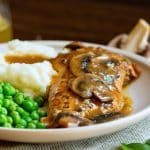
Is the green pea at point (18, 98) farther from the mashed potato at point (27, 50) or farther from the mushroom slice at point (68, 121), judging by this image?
the mashed potato at point (27, 50)

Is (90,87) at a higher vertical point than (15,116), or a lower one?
higher

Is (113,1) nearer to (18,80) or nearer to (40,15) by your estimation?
(40,15)

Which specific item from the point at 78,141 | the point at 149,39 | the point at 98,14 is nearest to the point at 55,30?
the point at 98,14

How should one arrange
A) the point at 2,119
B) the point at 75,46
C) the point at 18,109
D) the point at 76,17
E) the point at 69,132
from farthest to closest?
the point at 76,17, the point at 75,46, the point at 18,109, the point at 2,119, the point at 69,132

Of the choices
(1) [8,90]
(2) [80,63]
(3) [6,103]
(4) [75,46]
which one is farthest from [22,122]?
(4) [75,46]

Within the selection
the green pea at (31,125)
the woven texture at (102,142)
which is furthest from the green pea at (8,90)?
the woven texture at (102,142)

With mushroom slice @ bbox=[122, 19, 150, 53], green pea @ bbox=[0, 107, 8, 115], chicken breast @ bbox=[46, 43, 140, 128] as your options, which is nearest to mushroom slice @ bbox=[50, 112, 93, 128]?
chicken breast @ bbox=[46, 43, 140, 128]

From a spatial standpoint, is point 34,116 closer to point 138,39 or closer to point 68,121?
point 68,121
